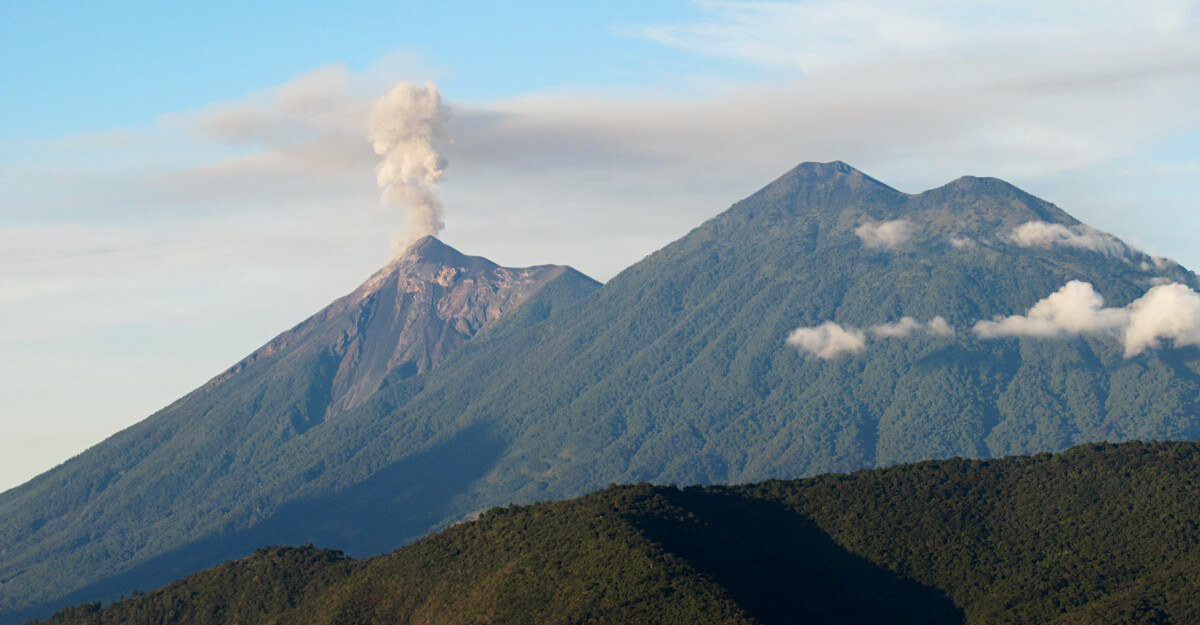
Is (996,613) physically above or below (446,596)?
below

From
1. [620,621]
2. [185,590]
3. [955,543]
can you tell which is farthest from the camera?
[185,590]

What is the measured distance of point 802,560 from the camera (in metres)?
165

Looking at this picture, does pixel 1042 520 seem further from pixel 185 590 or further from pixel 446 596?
pixel 185 590

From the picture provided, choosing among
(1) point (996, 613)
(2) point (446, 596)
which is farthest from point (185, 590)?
(1) point (996, 613)

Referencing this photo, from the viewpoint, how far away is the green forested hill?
147125 millimetres

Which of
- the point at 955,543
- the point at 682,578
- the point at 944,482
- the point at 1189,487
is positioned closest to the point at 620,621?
the point at 682,578

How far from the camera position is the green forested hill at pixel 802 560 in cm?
14712

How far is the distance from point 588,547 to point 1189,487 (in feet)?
223

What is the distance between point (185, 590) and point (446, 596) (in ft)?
140

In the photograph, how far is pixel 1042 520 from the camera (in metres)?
173

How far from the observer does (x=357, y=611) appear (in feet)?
530

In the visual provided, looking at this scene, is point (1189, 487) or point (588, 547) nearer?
point (588, 547)

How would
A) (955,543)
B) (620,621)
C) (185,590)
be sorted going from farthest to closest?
(185,590) → (955,543) → (620,621)

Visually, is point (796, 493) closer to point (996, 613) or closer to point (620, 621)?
point (996, 613)
